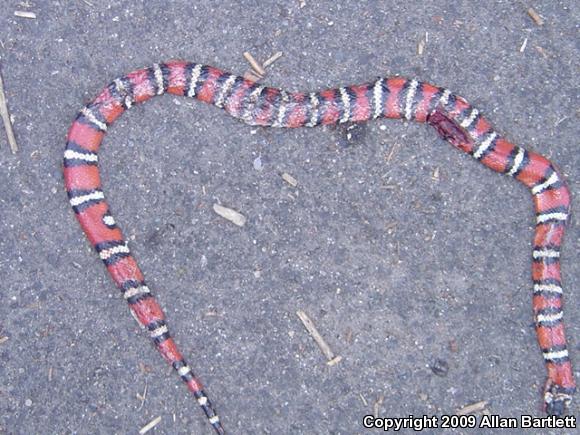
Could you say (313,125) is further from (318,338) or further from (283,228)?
(318,338)

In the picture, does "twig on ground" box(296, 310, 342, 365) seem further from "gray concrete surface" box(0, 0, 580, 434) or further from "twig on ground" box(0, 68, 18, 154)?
"twig on ground" box(0, 68, 18, 154)

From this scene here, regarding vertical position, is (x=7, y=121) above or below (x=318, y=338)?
above

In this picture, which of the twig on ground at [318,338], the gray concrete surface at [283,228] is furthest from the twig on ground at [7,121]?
the twig on ground at [318,338]

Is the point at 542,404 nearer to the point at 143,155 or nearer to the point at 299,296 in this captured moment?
the point at 299,296

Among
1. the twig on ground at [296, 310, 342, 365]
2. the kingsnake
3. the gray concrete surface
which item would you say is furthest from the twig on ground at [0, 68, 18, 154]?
the twig on ground at [296, 310, 342, 365]

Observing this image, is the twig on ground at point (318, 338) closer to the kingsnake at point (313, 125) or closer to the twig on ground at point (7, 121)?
the kingsnake at point (313, 125)

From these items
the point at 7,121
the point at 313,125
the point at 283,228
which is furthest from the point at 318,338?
Answer: the point at 7,121
